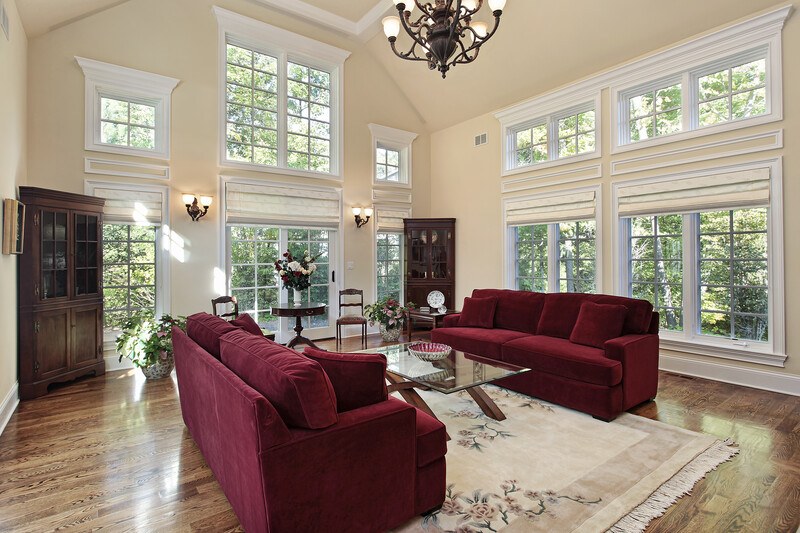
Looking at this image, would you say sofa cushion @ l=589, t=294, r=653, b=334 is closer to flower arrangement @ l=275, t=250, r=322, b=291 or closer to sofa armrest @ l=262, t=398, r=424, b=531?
sofa armrest @ l=262, t=398, r=424, b=531

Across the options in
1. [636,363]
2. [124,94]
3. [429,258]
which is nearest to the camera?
[636,363]

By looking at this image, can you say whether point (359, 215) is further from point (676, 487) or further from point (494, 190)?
point (676, 487)

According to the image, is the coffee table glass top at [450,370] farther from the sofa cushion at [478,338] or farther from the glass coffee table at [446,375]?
the sofa cushion at [478,338]

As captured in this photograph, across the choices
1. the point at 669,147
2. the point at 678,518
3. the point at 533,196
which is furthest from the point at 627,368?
the point at 533,196

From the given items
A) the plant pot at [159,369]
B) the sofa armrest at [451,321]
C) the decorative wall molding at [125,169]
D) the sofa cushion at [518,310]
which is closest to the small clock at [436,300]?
the sofa armrest at [451,321]

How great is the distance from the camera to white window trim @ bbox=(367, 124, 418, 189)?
7.05 metres

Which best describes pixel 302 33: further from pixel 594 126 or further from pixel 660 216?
pixel 660 216

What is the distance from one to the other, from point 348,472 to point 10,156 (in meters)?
4.11

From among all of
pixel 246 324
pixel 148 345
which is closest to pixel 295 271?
pixel 148 345

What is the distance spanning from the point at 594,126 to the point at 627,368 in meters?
3.59

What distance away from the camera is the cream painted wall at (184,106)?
14.9 ft

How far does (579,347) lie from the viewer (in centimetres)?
370

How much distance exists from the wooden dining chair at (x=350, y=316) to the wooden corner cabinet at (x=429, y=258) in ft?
3.39

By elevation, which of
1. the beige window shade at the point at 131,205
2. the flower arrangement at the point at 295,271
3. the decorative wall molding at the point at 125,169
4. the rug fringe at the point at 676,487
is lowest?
the rug fringe at the point at 676,487
